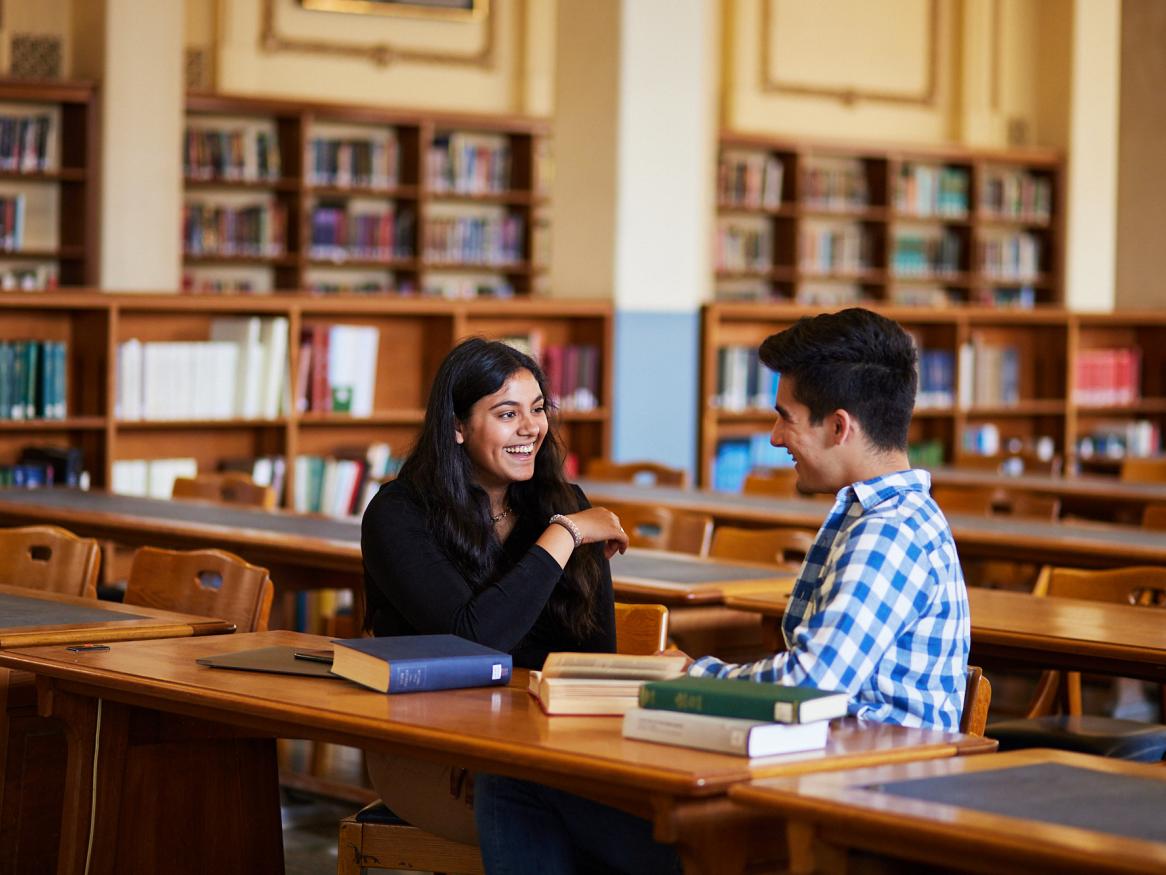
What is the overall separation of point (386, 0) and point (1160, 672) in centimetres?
806

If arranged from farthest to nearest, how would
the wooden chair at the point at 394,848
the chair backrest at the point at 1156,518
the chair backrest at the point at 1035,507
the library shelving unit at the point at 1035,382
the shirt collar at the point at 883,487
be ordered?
1. the library shelving unit at the point at 1035,382
2. the chair backrest at the point at 1035,507
3. the chair backrest at the point at 1156,518
4. the wooden chair at the point at 394,848
5. the shirt collar at the point at 883,487

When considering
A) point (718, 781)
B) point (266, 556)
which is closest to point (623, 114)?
point (266, 556)

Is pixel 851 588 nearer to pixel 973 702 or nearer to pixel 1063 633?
pixel 973 702

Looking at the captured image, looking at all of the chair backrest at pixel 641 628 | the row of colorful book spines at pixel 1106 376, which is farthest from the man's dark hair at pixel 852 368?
the row of colorful book spines at pixel 1106 376

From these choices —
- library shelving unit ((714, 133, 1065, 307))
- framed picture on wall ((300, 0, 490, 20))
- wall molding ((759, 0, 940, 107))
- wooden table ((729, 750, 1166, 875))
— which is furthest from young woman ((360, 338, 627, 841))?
wall molding ((759, 0, 940, 107))

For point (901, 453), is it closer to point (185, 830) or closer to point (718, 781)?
point (718, 781)

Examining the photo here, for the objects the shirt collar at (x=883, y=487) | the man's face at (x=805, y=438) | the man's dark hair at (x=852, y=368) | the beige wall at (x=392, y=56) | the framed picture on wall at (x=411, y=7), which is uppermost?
the framed picture on wall at (x=411, y=7)

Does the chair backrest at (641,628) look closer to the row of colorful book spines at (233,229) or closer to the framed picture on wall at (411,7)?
the row of colorful book spines at (233,229)

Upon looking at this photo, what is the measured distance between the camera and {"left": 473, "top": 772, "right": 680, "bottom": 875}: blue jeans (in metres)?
2.58

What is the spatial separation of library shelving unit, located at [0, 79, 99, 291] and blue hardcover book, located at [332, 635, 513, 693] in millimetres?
6387

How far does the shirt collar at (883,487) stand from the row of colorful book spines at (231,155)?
7958 mm

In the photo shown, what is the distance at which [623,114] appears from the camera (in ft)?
24.9

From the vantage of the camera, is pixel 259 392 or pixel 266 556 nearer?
pixel 266 556

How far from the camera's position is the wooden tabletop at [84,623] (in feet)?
10.5
